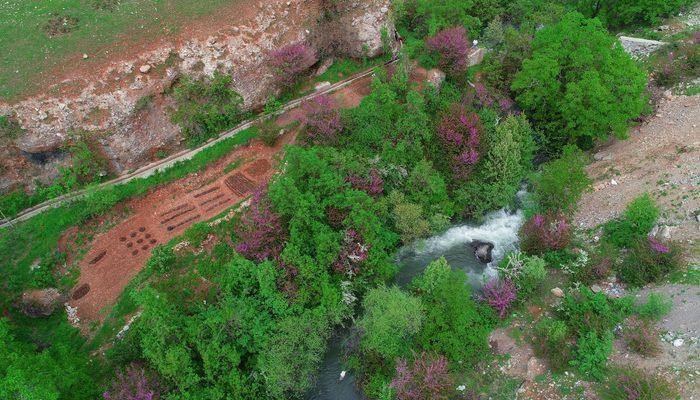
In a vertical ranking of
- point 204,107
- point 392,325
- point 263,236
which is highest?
point 204,107

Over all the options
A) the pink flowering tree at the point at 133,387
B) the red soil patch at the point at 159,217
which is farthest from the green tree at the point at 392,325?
the red soil patch at the point at 159,217

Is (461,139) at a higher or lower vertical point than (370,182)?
higher

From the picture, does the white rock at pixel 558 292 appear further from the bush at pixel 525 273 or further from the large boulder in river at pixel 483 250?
the large boulder in river at pixel 483 250

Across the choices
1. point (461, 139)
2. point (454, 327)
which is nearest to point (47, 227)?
point (454, 327)

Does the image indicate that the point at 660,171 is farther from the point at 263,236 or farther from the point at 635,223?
the point at 263,236

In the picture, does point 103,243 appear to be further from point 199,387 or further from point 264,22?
point 264,22
